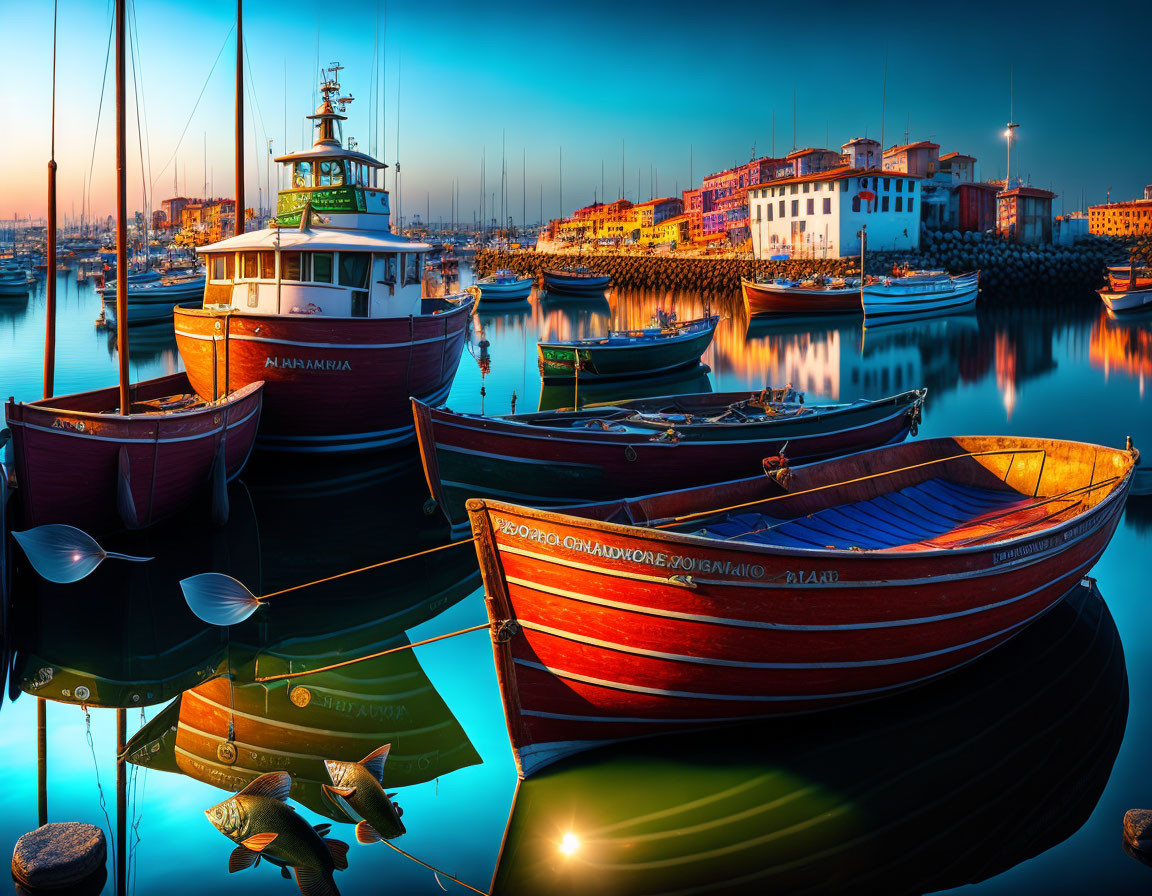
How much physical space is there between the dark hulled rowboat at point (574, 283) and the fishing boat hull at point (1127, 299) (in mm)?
27942

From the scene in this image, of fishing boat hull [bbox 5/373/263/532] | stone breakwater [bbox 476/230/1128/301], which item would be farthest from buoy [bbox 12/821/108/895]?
stone breakwater [bbox 476/230/1128/301]

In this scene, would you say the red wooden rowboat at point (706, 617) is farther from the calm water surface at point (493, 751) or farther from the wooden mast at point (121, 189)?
the wooden mast at point (121, 189)

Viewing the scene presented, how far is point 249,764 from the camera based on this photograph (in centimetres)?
661

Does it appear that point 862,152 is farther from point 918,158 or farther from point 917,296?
point 917,296

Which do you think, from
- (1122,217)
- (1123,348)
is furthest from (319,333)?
(1122,217)

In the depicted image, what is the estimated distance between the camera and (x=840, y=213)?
61.4m

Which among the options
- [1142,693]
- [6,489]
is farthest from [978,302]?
[6,489]

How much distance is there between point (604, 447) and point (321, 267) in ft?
23.7

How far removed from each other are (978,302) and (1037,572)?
162 ft

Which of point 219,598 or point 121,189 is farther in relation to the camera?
point 121,189

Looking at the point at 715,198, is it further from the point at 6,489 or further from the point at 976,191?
the point at 6,489

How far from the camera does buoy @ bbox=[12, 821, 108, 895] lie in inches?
206

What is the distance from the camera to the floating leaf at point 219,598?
22.4ft

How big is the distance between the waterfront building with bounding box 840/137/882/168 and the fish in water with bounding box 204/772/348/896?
80384 mm
